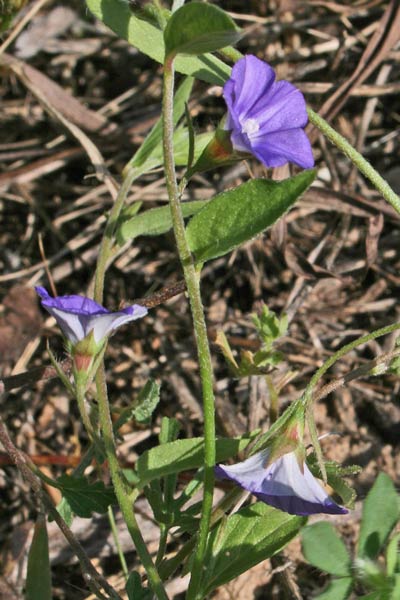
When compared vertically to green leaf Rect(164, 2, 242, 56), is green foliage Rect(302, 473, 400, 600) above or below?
below

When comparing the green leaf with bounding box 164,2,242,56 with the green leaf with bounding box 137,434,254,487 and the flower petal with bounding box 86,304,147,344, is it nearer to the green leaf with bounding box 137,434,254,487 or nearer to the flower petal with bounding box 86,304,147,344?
the flower petal with bounding box 86,304,147,344

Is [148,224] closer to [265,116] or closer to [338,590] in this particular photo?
[265,116]

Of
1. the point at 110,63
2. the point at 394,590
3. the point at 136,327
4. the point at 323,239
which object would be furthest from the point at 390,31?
the point at 394,590

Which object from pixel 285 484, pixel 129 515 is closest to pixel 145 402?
pixel 129 515

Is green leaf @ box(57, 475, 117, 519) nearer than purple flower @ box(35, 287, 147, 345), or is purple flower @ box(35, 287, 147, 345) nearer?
purple flower @ box(35, 287, 147, 345)

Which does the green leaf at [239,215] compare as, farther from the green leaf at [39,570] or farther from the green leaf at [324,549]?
the green leaf at [39,570]

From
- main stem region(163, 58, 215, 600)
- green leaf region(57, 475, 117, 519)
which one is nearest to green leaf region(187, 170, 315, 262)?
main stem region(163, 58, 215, 600)
